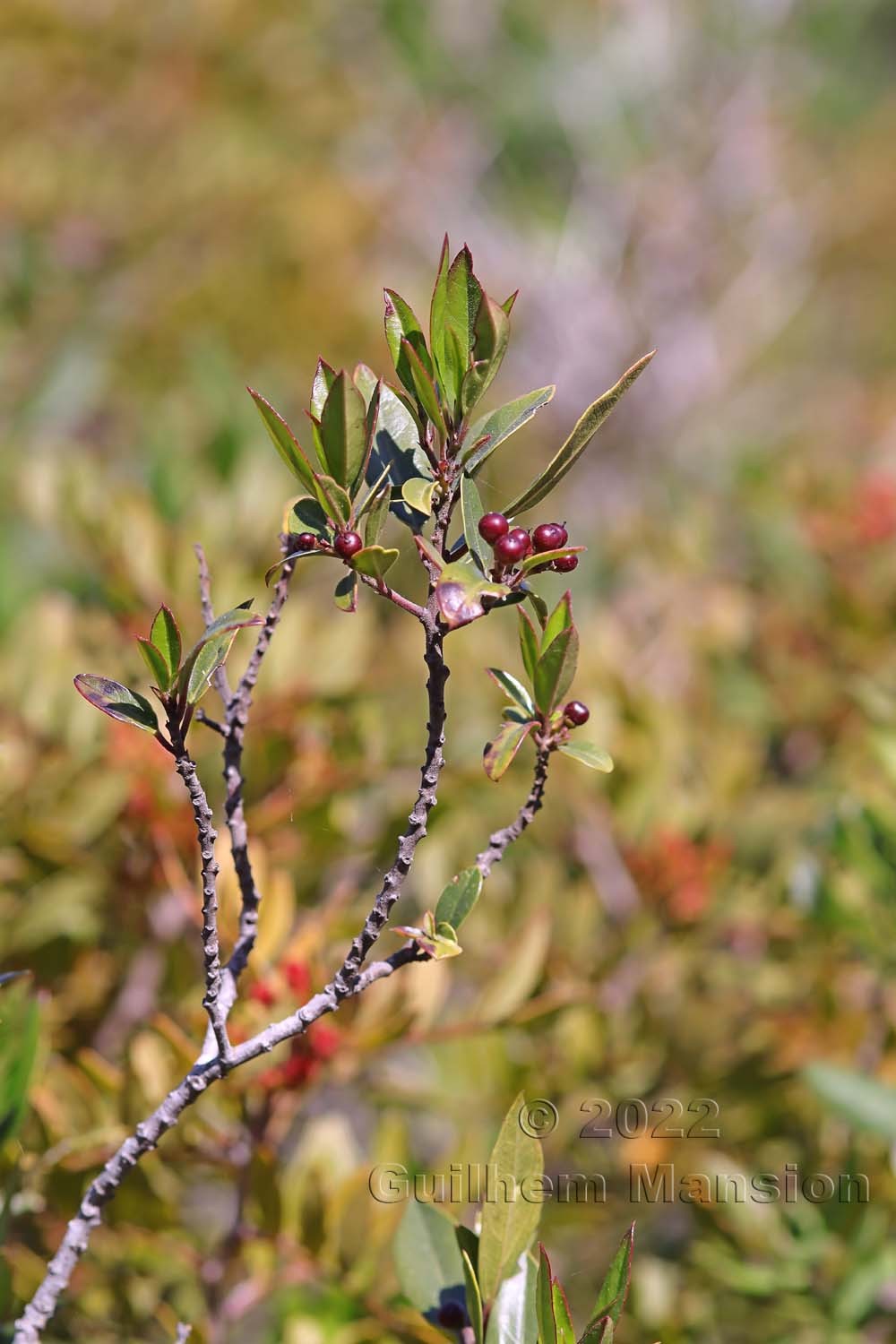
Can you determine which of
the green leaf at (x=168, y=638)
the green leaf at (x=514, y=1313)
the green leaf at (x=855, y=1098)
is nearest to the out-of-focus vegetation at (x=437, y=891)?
the green leaf at (x=855, y=1098)

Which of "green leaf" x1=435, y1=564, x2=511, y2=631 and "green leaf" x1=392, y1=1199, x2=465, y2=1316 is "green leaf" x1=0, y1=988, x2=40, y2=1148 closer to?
"green leaf" x1=392, y1=1199, x2=465, y2=1316

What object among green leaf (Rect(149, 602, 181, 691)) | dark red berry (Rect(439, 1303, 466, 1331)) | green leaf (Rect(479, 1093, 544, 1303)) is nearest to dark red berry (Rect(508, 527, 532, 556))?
green leaf (Rect(149, 602, 181, 691))

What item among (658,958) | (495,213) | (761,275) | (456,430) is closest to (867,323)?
(761,275)

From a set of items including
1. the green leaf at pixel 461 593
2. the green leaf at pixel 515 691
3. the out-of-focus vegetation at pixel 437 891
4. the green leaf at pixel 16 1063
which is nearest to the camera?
the green leaf at pixel 461 593

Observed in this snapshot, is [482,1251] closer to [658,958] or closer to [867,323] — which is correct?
[658,958]

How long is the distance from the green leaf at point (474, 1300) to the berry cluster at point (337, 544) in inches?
11.5

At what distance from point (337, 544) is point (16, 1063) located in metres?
0.36

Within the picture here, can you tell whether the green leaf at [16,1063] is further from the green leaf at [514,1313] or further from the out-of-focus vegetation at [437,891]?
the green leaf at [514,1313]

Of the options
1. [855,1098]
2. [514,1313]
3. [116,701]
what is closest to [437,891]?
[855,1098]

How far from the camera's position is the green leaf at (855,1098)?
75 cm

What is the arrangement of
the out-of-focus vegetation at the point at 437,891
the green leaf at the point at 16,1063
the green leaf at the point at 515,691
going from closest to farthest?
the green leaf at the point at 515,691 < the green leaf at the point at 16,1063 < the out-of-focus vegetation at the point at 437,891

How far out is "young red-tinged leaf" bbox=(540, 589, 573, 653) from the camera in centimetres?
48

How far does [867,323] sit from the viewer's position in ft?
19.4

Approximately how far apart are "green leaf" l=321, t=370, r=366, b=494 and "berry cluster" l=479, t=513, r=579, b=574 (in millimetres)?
51
